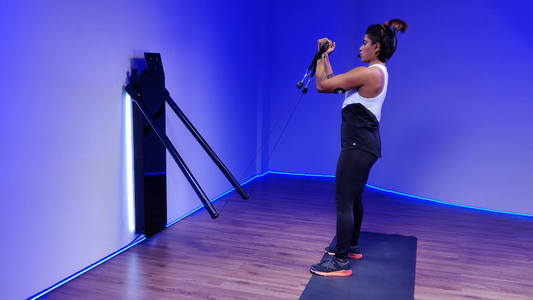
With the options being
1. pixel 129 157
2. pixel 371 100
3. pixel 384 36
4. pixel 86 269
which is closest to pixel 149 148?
pixel 129 157

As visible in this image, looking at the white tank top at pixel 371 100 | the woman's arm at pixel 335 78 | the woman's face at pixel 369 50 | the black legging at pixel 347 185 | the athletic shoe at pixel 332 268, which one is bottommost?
the athletic shoe at pixel 332 268

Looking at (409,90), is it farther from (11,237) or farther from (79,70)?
(11,237)

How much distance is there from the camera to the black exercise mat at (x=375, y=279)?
2.20m

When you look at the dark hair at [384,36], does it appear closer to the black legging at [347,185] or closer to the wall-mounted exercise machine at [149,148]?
the black legging at [347,185]

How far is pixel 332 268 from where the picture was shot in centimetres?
245

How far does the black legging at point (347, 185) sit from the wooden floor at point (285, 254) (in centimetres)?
28

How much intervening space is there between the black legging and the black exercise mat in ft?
0.53

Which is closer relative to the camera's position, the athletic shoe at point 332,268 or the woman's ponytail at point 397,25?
the woman's ponytail at point 397,25

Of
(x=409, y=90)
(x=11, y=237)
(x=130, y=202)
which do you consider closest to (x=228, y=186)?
(x=130, y=202)

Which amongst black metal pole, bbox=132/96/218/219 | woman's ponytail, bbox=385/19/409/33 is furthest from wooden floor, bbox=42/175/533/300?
woman's ponytail, bbox=385/19/409/33

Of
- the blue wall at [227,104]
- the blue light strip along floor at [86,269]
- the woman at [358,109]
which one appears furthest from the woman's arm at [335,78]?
the blue light strip along floor at [86,269]

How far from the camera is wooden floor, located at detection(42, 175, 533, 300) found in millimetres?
2254

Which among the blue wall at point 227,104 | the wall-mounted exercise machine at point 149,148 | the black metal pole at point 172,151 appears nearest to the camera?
the blue wall at point 227,104

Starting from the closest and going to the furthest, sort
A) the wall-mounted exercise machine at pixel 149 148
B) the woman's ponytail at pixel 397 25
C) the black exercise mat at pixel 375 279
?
1. the black exercise mat at pixel 375 279
2. the woman's ponytail at pixel 397 25
3. the wall-mounted exercise machine at pixel 149 148
